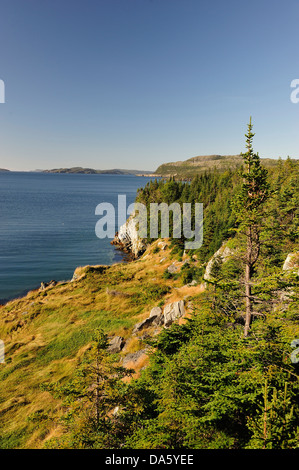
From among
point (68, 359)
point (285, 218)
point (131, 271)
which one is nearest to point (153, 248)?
point (131, 271)

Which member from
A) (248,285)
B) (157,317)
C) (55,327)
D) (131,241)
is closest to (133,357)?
(157,317)

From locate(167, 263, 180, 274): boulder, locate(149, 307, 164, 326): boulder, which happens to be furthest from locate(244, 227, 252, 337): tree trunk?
locate(167, 263, 180, 274): boulder

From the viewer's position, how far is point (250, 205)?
1062cm

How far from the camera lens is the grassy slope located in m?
17.4

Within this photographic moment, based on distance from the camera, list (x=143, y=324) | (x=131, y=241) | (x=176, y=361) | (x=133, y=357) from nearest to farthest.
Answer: (x=176, y=361) < (x=133, y=357) < (x=143, y=324) < (x=131, y=241)

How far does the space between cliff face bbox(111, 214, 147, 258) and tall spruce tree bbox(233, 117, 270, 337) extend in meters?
59.5

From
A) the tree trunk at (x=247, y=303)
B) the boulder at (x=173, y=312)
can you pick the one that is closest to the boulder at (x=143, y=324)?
the boulder at (x=173, y=312)

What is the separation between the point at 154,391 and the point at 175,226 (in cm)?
4947

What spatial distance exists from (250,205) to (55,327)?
95.0 feet

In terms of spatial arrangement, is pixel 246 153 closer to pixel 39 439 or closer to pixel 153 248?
pixel 39 439

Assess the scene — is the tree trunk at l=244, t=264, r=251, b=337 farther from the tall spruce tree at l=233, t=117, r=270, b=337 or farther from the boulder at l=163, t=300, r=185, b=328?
the boulder at l=163, t=300, r=185, b=328

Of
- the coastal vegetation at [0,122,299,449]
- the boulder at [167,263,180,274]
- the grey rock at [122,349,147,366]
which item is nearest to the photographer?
the coastal vegetation at [0,122,299,449]

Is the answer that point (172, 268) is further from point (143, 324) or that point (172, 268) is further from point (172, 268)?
point (143, 324)

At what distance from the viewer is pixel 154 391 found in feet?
34.9
